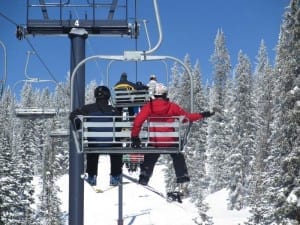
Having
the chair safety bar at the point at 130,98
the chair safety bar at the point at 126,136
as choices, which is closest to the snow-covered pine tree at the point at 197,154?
the chair safety bar at the point at 130,98

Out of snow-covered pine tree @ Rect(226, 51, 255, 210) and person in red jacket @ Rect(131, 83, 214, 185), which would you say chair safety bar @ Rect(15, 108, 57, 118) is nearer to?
person in red jacket @ Rect(131, 83, 214, 185)

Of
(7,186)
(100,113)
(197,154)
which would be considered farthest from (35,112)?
(197,154)

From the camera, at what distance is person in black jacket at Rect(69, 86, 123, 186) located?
1003 centimetres

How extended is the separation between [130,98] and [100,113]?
3.46 metres

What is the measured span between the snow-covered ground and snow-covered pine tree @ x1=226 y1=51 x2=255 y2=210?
2.19 m

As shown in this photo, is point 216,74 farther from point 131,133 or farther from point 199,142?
point 131,133

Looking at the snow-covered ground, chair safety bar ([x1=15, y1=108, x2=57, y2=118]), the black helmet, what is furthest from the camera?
the snow-covered ground

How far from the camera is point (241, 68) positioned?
227 feet

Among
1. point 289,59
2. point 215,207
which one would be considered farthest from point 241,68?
point 289,59

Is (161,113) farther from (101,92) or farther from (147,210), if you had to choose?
(147,210)

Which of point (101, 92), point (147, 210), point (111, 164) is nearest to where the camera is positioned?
point (101, 92)

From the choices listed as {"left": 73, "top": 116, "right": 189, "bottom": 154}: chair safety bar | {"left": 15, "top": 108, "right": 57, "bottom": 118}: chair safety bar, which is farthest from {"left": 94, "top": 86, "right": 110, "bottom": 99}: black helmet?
{"left": 15, "top": 108, "right": 57, "bottom": 118}: chair safety bar

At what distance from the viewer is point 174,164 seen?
34.2ft

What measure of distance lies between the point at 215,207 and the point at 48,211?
19792 millimetres
